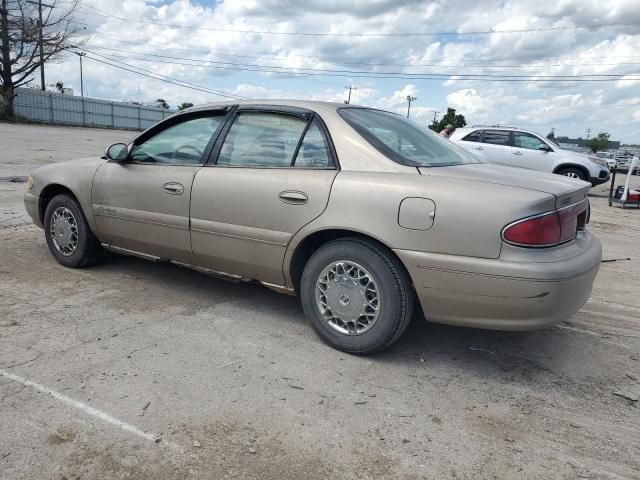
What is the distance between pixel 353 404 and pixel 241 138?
6.79 feet

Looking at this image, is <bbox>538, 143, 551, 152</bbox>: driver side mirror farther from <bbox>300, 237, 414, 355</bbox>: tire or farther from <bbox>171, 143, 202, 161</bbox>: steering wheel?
<bbox>300, 237, 414, 355</bbox>: tire

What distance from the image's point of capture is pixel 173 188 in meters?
3.99

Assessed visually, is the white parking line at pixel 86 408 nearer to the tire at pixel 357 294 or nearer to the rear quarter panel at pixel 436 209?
the tire at pixel 357 294

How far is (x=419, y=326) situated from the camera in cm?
390

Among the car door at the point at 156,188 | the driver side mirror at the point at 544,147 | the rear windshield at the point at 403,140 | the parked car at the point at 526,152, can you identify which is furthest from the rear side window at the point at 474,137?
the car door at the point at 156,188

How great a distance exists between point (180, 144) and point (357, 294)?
1943 millimetres

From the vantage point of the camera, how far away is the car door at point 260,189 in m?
3.42

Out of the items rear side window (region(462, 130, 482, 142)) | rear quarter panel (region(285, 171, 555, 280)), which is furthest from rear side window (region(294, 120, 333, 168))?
rear side window (region(462, 130, 482, 142))

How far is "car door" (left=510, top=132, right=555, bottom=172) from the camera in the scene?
13.6 metres

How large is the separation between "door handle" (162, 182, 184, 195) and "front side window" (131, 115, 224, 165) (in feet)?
0.62

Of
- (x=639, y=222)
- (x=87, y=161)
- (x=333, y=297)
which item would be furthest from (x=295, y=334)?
(x=639, y=222)

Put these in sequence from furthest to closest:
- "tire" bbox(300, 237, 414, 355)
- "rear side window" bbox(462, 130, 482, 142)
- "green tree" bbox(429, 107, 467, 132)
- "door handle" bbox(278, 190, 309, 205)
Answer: "green tree" bbox(429, 107, 467, 132), "rear side window" bbox(462, 130, 482, 142), "door handle" bbox(278, 190, 309, 205), "tire" bbox(300, 237, 414, 355)

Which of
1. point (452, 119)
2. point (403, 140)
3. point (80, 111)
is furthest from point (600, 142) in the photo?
point (403, 140)

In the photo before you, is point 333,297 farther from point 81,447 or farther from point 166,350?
point 81,447
